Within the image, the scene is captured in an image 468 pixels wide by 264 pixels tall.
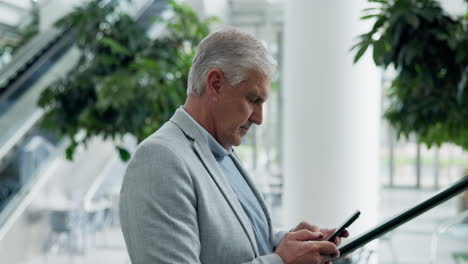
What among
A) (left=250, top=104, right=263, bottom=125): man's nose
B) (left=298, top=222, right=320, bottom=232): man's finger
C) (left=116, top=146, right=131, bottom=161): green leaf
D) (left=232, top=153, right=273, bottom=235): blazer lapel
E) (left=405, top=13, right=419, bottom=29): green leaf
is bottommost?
(left=116, top=146, right=131, bottom=161): green leaf

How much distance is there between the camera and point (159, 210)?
48.5 inches

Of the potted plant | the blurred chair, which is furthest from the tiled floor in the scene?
the potted plant

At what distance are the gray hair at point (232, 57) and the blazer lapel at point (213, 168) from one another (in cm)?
10

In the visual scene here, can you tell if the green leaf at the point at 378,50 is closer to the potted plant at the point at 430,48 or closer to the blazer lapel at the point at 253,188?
the potted plant at the point at 430,48

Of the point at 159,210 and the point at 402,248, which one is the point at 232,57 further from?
the point at 402,248

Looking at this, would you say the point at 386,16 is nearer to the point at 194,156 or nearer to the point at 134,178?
the point at 194,156

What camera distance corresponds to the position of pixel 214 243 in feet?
4.31

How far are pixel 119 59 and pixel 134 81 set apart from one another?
0.71 m

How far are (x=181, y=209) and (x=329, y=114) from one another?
14.1ft

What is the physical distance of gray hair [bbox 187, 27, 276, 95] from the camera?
1407mm

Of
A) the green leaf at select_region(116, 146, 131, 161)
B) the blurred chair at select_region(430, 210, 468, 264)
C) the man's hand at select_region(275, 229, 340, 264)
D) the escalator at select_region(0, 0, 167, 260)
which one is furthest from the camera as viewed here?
the blurred chair at select_region(430, 210, 468, 264)

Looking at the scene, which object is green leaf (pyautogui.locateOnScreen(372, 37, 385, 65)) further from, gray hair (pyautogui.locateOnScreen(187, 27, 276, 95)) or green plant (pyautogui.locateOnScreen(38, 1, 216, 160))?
green plant (pyautogui.locateOnScreen(38, 1, 216, 160))

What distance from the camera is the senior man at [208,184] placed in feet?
4.06

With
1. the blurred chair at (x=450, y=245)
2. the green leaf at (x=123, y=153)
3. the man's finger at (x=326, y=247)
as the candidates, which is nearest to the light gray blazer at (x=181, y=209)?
Result: the man's finger at (x=326, y=247)
